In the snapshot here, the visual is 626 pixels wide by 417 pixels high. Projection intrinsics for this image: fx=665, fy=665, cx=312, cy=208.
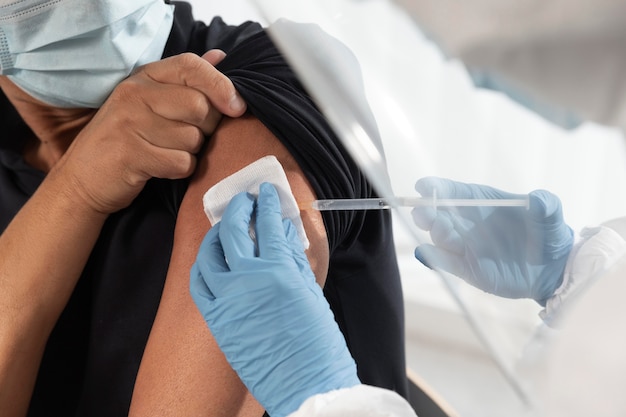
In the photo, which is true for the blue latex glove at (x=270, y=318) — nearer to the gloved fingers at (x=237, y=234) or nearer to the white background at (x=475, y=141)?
the gloved fingers at (x=237, y=234)

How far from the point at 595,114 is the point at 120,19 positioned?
0.79 metres

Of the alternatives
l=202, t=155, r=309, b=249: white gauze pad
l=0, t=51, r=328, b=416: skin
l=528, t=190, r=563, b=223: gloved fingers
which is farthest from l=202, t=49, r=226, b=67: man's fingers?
l=528, t=190, r=563, b=223: gloved fingers

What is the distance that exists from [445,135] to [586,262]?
0.56ft

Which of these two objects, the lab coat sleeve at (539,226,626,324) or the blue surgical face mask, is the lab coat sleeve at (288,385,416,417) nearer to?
the lab coat sleeve at (539,226,626,324)

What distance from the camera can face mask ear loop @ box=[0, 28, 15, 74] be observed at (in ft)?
3.56

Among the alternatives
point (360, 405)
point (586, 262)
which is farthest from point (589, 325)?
point (360, 405)

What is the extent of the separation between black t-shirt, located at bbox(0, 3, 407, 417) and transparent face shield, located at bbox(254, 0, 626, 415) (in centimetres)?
39

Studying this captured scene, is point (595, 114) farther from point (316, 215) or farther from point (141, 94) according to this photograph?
point (141, 94)

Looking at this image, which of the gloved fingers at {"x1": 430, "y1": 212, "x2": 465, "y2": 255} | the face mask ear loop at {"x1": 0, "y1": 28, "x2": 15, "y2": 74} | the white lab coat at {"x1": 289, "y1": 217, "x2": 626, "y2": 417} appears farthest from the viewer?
the face mask ear loop at {"x1": 0, "y1": 28, "x2": 15, "y2": 74}

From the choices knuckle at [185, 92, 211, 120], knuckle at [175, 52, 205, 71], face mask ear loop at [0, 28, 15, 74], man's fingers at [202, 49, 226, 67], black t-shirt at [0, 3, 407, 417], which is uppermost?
face mask ear loop at [0, 28, 15, 74]

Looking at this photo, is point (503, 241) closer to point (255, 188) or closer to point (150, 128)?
point (255, 188)

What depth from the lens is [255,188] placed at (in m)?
0.96

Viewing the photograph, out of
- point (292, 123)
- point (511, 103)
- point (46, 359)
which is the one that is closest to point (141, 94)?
point (292, 123)

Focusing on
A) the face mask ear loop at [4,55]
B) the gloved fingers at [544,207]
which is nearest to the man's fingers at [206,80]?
the face mask ear loop at [4,55]
